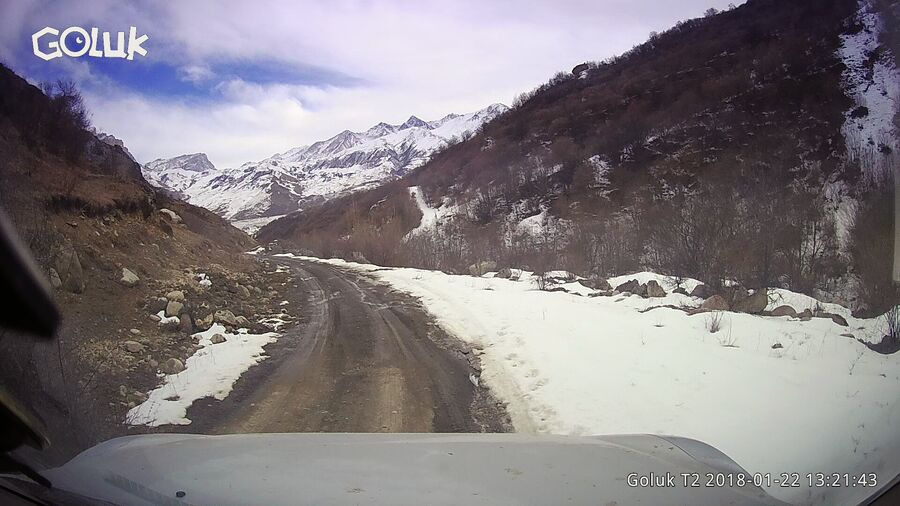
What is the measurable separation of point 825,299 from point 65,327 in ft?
33.8

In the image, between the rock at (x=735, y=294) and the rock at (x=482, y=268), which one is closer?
the rock at (x=735, y=294)

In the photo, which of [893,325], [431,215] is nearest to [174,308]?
[893,325]

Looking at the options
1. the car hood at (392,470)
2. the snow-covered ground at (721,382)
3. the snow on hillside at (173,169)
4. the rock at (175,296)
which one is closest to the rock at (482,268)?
the snow on hillside at (173,169)

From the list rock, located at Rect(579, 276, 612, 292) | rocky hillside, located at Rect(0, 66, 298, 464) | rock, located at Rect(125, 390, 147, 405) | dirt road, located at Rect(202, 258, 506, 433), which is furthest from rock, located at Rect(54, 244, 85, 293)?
rock, located at Rect(579, 276, 612, 292)

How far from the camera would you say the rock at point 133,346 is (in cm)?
640

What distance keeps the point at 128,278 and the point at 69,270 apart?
6.56 feet

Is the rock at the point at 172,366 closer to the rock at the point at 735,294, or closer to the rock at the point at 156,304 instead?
the rock at the point at 156,304

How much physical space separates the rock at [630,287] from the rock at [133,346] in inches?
356

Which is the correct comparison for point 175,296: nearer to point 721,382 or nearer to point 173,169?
point 173,169

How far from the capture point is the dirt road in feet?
15.7

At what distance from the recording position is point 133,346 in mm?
6496

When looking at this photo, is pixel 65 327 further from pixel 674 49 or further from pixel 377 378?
pixel 674 49

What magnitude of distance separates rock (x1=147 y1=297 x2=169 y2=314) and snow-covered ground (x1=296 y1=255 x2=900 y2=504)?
4866 mm

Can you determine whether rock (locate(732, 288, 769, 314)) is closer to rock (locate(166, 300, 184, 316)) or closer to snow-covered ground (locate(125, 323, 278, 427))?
snow-covered ground (locate(125, 323, 278, 427))
